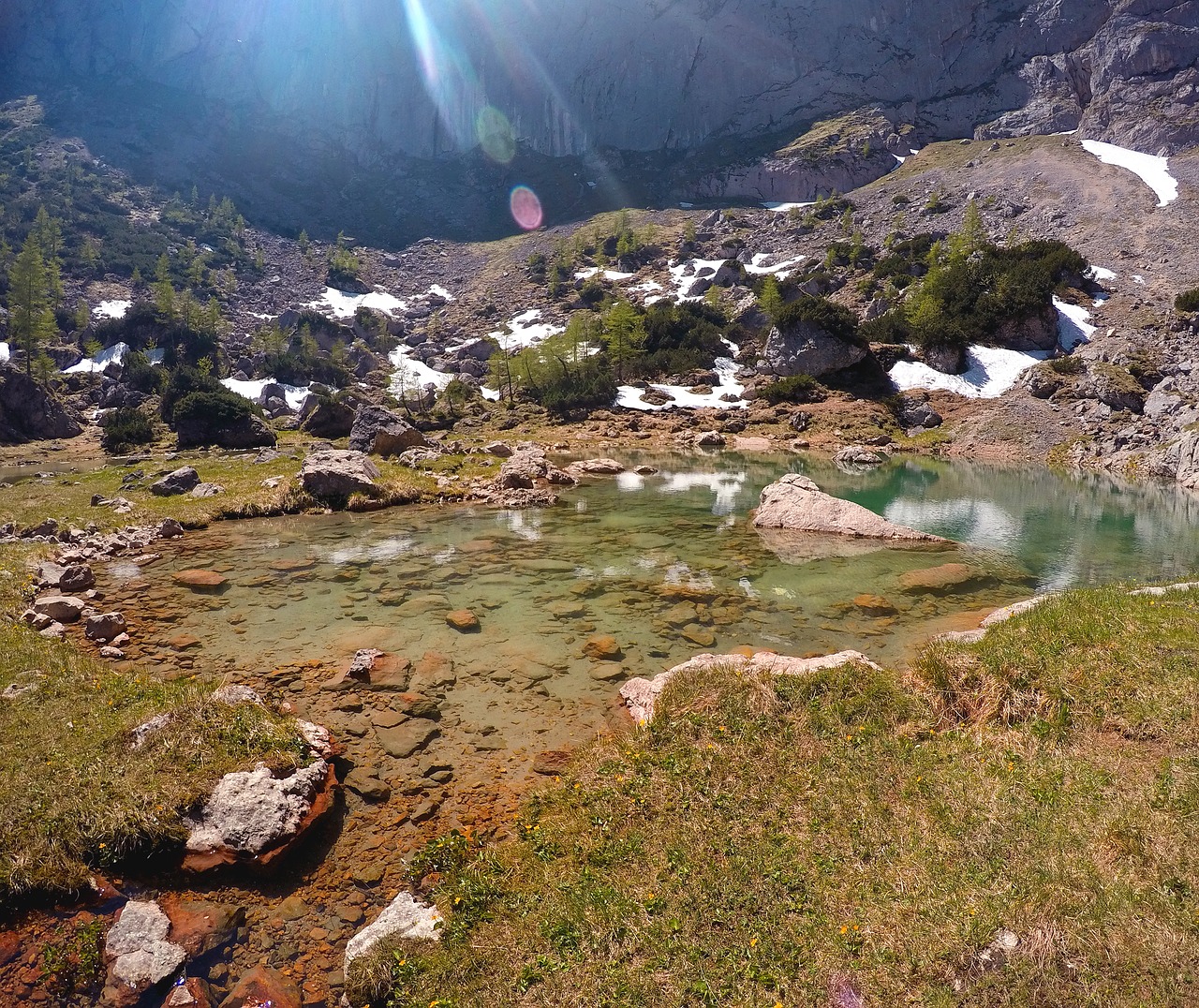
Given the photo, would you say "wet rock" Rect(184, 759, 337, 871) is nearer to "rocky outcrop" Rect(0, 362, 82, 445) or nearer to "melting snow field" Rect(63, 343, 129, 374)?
"rocky outcrop" Rect(0, 362, 82, 445)

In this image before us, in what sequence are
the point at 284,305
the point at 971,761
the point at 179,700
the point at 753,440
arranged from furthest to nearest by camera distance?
the point at 284,305 → the point at 753,440 → the point at 179,700 → the point at 971,761

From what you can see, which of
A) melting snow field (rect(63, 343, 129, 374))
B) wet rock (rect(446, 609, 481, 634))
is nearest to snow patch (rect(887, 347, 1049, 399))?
wet rock (rect(446, 609, 481, 634))

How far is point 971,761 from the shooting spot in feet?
22.0

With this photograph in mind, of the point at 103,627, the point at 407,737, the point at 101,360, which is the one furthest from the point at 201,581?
the point at 101,360

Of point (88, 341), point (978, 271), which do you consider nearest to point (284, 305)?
point (88, 341)

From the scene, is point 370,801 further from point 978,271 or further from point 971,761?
point 978,271

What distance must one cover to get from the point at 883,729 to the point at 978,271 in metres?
80.6

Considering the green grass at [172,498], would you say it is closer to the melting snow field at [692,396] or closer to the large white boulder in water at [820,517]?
the large white boulder in water at [820,517]

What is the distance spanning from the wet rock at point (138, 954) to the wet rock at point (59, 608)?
9418 millimetres

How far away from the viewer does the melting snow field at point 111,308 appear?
9450 centimetres

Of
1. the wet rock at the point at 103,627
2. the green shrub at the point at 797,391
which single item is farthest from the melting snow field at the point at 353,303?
the wet rock at the point at 103,627

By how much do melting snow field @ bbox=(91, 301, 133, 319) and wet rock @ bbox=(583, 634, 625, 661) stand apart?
116424 mm

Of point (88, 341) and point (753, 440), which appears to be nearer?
point (753, 440)

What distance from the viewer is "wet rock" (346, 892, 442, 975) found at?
5082 mm
